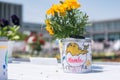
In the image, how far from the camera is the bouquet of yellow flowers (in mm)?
3670

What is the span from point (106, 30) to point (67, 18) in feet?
262

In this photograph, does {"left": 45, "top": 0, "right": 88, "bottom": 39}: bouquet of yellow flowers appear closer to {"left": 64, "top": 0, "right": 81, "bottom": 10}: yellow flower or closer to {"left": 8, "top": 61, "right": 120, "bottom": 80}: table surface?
{"left": 64, "top": 0, "right": 81, "bottom": 10}: yellow flower

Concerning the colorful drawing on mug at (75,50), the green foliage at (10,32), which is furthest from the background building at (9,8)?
the colorful drawing on mug at (75,50)

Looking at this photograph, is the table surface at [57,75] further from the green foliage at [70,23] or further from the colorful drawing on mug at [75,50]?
the green foliage at [70,23]

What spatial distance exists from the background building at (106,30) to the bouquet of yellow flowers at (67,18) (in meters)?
76.9

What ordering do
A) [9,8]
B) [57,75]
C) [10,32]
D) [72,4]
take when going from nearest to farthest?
[57,75], [72,4], [10,32], [9,8]

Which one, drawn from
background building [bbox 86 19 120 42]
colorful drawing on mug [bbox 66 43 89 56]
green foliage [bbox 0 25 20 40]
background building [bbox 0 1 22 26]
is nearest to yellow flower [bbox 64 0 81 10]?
colorful drawing on mug [bbox 66 43 89 56]

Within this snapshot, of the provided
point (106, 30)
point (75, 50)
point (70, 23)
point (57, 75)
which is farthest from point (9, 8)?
point (57, 75)

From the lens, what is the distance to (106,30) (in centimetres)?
8288

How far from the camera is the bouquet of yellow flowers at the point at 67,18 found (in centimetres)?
367

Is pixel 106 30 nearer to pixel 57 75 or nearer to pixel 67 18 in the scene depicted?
pixel 67 18

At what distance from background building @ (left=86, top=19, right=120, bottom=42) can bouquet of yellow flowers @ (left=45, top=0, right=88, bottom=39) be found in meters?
76.9

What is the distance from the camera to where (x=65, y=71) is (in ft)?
11.6

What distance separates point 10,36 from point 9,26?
442 mm
